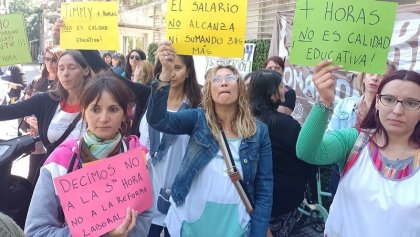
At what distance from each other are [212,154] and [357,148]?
2.51 ft

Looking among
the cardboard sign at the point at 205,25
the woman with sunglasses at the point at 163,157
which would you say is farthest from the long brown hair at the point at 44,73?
the cardboard sign at the point at 205,25

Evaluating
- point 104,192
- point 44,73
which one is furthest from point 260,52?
point 104,192

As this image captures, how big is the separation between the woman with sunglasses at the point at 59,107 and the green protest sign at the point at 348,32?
1.58 meters

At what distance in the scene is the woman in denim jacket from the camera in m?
2.01

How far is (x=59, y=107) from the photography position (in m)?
2.57

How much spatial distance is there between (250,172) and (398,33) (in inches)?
114

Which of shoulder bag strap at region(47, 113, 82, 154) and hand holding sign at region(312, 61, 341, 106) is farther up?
hand holding sign at region(312, 61, 341, 106)

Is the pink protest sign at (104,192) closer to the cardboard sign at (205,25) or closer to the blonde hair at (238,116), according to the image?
the blonde hair at (238,116)

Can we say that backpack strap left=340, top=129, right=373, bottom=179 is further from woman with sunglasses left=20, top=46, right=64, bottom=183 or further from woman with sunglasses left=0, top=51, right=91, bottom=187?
woman with sunglasses left=20, top=46, right=64, bottom=183

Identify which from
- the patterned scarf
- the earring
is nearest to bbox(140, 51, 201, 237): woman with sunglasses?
the earring

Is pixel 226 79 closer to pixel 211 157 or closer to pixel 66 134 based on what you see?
pixel 211 157

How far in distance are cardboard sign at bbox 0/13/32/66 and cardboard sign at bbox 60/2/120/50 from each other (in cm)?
37

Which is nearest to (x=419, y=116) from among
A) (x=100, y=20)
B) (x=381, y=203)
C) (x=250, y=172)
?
(x=381, y=203)

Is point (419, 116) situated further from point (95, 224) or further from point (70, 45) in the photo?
point (70, 45)
